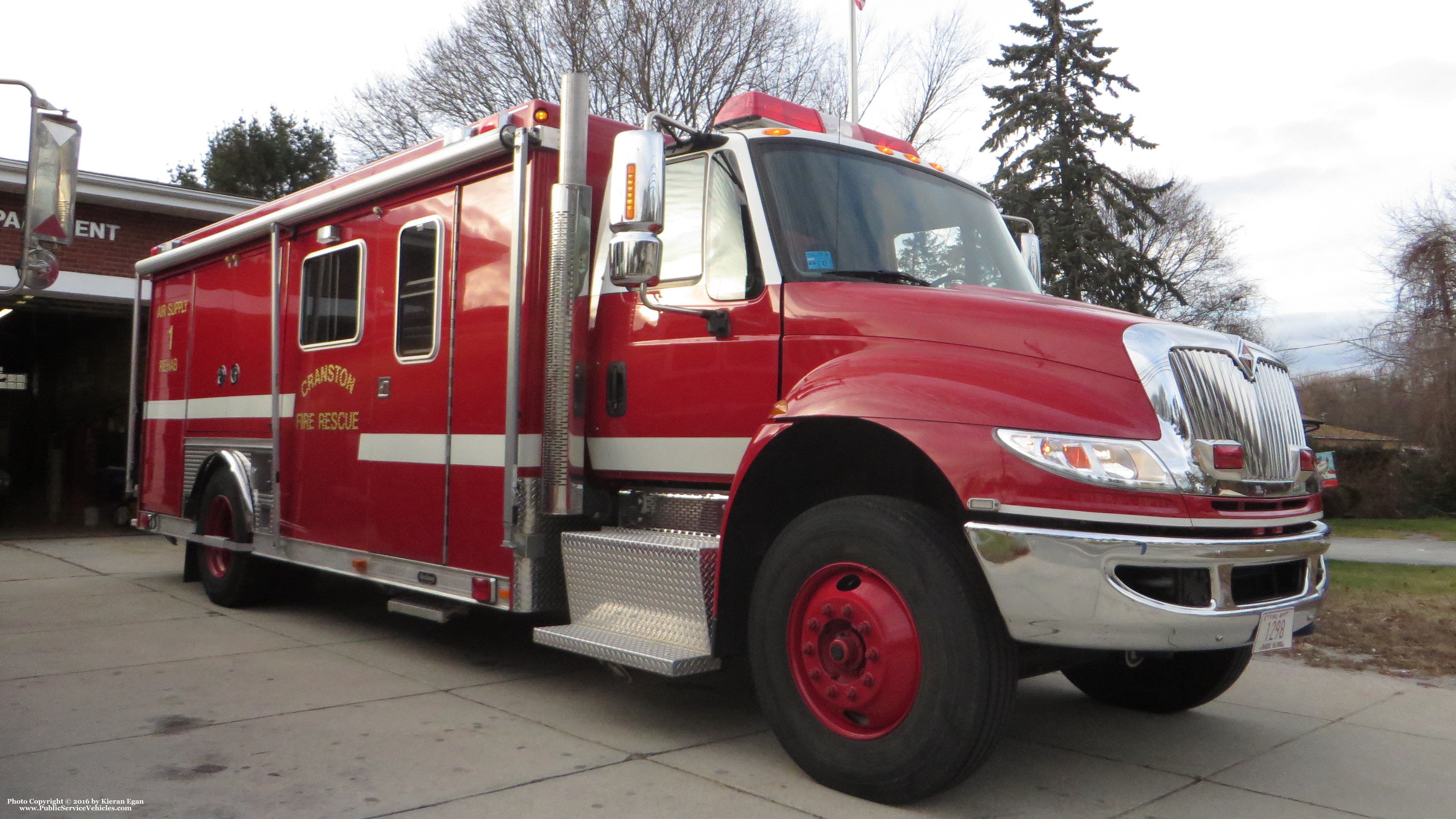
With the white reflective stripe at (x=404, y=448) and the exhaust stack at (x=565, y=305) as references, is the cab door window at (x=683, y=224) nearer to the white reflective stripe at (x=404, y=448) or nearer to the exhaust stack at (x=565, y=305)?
the exhaust stack at (x=565, y=305)

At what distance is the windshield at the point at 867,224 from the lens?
459 centimetres

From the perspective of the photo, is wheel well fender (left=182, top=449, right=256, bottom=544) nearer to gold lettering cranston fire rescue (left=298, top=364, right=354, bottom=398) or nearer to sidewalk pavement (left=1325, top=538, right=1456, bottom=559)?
gold lettering cranston fire rescue (left=298, top=364, right=354, bottom=398)

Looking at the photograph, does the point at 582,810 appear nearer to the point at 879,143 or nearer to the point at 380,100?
the point at 879,143

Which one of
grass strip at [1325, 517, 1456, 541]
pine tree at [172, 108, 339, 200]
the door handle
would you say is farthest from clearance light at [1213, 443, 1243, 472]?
pine tree at [172, 108, 339, 200]

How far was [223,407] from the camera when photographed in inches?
316

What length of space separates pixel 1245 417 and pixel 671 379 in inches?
90.7

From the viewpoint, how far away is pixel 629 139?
4277 millimetres

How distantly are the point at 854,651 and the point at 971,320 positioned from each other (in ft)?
4.13

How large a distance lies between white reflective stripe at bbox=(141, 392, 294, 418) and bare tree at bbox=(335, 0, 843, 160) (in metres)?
15.2

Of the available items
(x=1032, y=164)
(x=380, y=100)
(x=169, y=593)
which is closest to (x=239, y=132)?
(x=380, y=100)

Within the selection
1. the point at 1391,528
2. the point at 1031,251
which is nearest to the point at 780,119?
the point at 1031,251

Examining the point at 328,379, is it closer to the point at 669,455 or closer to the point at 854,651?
the point at 669,455

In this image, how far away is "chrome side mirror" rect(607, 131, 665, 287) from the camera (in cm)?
422

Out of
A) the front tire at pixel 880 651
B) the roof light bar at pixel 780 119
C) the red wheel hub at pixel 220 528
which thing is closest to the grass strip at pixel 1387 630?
the front tire at pixel 880 651
